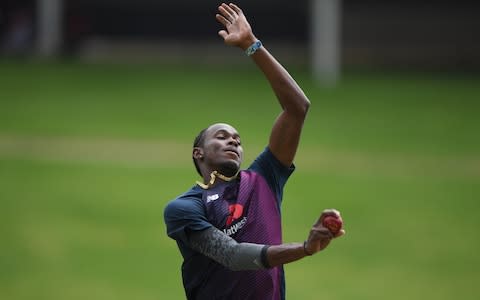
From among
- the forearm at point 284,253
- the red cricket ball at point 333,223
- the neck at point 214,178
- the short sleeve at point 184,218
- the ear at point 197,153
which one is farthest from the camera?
the ear at point 197,153

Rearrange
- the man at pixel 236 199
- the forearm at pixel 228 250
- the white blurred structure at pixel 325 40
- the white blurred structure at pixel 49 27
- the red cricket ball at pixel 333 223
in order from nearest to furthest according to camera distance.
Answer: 1. the red cricket ball at pixel 333 223
2. the forearm at pixel 228 250
3. the man at pixel 236 199
4. the white blurred structure at pixel 325 40
5. the white blurred structure at pixel 49 27

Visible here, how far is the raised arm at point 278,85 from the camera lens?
22.7 ft

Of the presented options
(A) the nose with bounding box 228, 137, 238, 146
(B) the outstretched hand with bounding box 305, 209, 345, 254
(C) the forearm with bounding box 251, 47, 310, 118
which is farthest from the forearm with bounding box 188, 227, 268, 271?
(C) the forearm with bounding box 251, 47, 310, 118

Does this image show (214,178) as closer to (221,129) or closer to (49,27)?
(221,129)

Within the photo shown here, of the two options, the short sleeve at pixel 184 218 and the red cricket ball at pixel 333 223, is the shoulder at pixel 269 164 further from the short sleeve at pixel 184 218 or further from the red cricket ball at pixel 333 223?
the red cricket ball at pixel 333 223

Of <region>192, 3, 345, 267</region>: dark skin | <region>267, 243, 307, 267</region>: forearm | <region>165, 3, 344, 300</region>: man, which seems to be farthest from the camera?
<region>192, 3, 345, 267</region>: dark skin

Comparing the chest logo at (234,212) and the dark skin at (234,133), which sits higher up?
the dark skin at (234,133)

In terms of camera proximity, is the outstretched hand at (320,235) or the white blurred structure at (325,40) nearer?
the outstretched hand at (320,235)

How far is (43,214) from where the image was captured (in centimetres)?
2069

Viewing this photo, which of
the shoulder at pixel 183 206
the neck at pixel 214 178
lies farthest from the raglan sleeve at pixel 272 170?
the shoulder at pixel 183 206

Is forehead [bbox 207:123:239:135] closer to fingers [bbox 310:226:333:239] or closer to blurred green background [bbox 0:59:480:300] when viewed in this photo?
fingers [bbox 310:226:333:239]

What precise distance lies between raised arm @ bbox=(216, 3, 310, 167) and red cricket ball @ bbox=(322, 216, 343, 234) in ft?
4.25

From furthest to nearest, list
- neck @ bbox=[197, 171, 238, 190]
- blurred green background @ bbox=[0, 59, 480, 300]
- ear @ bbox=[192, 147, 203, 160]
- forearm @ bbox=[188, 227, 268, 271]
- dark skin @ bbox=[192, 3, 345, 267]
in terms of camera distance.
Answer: blurred green background @ bbox=[0, 59, 480, 300]
ear @ bbox=[192, 147, 203, 160]
neck @ bbox=[197, 171, 238, 190]
dark skin @ bbox=[192, 3, 345, 267]
forearm @ bbox=[188, 227, 268, 271]

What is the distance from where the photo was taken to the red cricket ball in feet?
19.4
